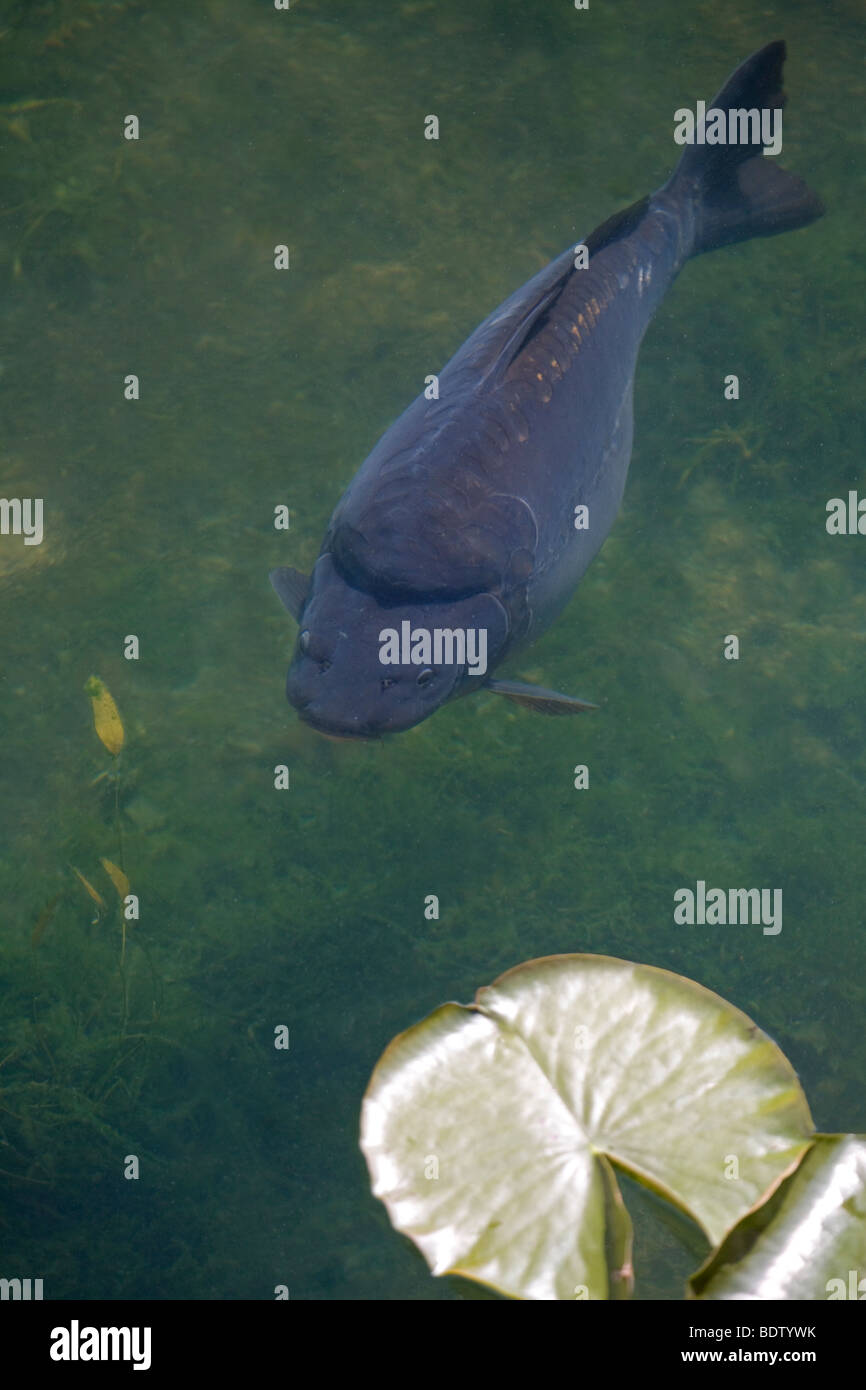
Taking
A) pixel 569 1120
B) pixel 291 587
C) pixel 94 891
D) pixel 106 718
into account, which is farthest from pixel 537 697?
pixel 94 891

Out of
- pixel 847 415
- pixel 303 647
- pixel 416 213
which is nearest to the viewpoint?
pixel 303 647

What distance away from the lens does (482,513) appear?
10.4ft

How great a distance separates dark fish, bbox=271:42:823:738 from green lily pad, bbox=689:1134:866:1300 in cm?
162

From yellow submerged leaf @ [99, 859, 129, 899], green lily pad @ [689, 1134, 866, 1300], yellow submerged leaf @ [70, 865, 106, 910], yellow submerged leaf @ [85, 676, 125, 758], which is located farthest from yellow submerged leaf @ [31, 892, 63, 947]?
green lily pad @ [689, 1134, 866, 1300]

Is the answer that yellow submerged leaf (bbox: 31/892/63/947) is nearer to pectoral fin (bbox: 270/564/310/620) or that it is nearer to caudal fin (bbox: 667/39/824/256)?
pectoral fin (bbox: 270/564/310/620)

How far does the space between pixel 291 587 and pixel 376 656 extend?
2.20ft

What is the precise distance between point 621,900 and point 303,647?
5.88 ft

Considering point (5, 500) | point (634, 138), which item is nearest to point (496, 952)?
point (5, 500)

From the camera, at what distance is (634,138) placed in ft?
18.6

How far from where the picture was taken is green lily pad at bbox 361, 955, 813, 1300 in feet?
7.08

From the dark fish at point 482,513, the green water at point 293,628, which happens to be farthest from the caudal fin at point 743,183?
the dark fish at point 482,513

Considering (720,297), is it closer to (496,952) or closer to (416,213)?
(416,213)

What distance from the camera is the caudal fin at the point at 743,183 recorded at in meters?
4.26
